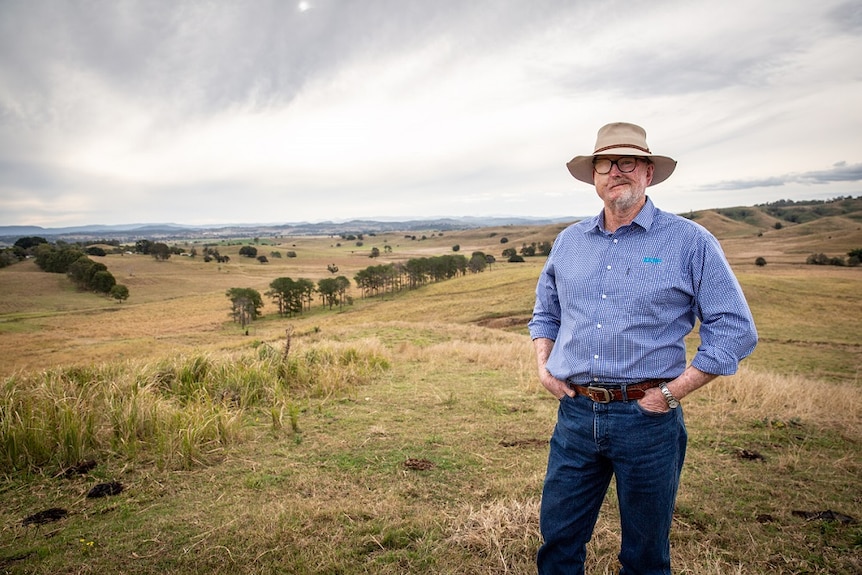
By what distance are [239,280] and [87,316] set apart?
47.0 meters

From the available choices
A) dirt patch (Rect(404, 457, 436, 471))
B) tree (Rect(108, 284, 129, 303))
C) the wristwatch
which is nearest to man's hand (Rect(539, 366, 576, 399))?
the wristwatch

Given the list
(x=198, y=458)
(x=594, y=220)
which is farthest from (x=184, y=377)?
(x=594, y=220)

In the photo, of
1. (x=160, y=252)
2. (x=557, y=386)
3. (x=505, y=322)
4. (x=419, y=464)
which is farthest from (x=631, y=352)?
(x=160, y=252)

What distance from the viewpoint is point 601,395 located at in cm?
255

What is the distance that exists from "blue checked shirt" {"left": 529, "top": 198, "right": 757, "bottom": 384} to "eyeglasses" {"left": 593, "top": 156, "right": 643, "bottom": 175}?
10.1 inches

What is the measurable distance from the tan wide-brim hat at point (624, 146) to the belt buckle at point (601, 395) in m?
1.38

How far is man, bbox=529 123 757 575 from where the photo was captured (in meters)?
2.43

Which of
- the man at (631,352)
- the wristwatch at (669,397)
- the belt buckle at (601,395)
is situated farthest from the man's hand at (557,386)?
the wristwatch at (669,397)

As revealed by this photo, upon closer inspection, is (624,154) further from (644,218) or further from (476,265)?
(476,265)

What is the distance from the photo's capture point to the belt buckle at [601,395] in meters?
2.53

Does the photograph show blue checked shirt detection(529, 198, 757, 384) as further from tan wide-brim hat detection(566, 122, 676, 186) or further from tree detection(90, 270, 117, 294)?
tree detection(90, 270, 117, 294)

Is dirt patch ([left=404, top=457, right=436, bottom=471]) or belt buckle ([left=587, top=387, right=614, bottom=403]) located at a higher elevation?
belt buckle ([left=587, top=387, right=614, bottom=403])

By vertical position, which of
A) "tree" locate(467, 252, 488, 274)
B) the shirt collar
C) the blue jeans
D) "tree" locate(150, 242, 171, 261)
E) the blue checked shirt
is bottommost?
"tree" locate(467, 252, 488, 274)

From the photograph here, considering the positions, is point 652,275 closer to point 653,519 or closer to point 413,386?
point 653,519
